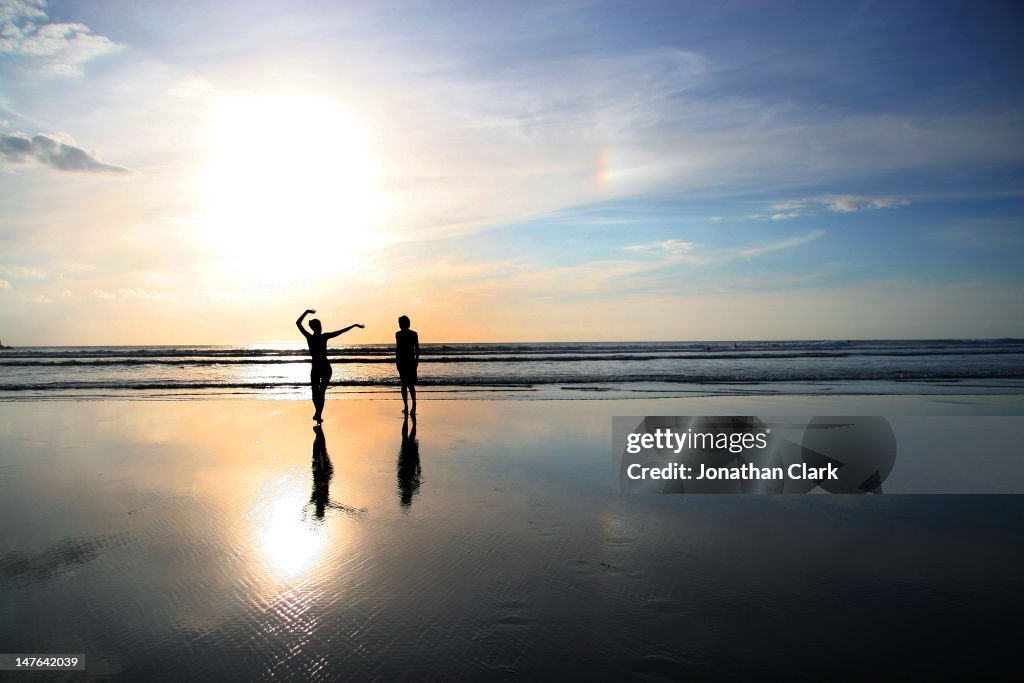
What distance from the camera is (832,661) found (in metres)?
3.19

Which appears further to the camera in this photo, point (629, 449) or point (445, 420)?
point (445, 420)

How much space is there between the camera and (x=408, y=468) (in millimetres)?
8102

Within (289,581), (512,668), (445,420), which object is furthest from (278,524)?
(445,420)

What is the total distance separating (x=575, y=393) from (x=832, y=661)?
1572 cm

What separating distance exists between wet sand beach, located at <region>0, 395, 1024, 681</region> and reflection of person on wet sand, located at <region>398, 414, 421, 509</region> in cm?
5

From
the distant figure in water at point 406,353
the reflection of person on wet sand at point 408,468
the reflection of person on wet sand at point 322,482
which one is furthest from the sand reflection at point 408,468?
the distant figure in water at point 406,353

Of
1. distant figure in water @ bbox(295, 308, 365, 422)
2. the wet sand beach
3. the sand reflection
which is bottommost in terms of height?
the wet sand beach

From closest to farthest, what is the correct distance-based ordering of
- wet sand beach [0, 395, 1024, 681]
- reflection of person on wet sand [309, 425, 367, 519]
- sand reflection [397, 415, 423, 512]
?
wet sand beach [0, 395, 1024, 681] < reflection of person on wet sand [309, 425, 367, 519] < sand reflection [397, 415, 423, 512]

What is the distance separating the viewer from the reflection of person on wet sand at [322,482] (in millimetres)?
6163

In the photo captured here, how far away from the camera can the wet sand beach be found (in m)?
3.27

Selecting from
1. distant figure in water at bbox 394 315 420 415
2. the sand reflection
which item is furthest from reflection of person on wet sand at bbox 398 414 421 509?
distant figure in water at bbox 394 315 420 415

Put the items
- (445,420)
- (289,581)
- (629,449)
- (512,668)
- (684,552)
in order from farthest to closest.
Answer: (445,420)
(629,449)
(684,552)
(289,581)
(512,668)

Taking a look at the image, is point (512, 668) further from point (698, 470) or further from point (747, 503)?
point (698, 470)

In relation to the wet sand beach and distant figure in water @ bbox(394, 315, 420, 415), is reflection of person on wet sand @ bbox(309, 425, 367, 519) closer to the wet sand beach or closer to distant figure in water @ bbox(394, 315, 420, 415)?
the wet sand beach
